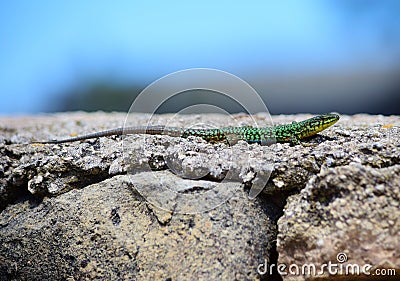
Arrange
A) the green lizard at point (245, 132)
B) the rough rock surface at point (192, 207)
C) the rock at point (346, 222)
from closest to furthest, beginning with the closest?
the rock at point (346, 222) < the rough rock surface at point (192, 207) < the green lizard at point (245, 132)

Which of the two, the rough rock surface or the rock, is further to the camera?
the rough rock surface

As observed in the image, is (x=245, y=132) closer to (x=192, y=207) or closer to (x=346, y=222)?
(x=192, y=207)

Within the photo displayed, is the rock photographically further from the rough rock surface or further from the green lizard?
the green lizard

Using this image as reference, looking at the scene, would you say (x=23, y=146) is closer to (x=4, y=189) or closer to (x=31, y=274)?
(x=4, y=189)

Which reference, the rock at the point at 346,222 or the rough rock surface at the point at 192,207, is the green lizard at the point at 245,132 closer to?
the rough rock surface at the point at 192,207

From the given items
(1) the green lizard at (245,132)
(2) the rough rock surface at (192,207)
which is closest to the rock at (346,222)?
(2) the rough rock surface at (192,207)

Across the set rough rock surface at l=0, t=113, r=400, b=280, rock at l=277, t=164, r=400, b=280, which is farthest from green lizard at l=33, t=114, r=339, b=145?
rock at l=277, t=164, r=400, b=280

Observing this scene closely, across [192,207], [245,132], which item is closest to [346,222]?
[192,207]

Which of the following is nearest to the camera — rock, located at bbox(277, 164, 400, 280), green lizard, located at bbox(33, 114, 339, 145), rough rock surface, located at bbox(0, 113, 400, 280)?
rock, located at bbox(277, 164, 400, 280)

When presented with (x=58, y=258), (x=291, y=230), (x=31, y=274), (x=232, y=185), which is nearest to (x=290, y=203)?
(x=291, y=230)
